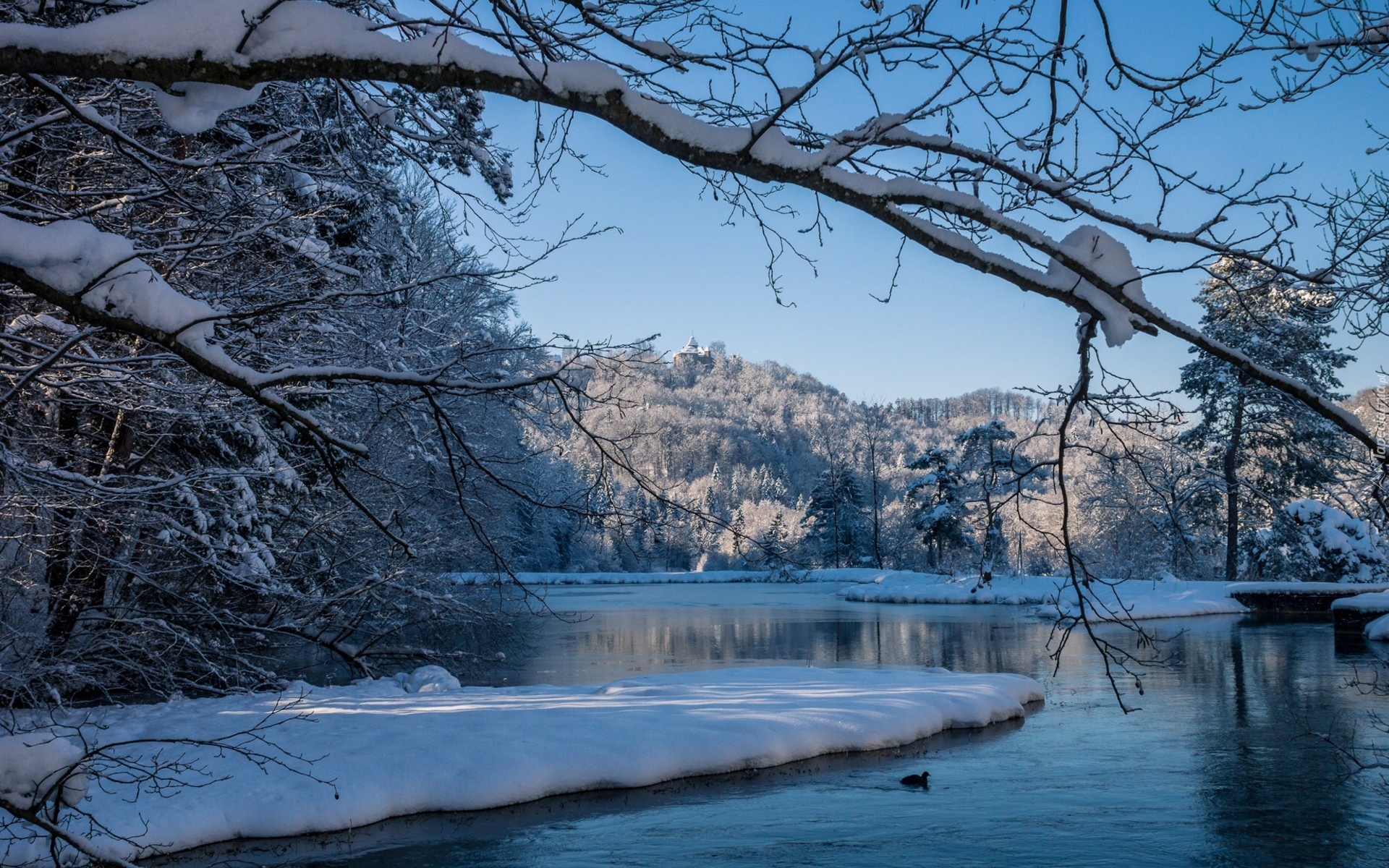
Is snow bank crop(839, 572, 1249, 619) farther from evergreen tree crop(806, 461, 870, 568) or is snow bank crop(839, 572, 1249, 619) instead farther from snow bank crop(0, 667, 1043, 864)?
evergreen tree crop(806, 461, 870, 568)

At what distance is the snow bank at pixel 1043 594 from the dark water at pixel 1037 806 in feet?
43.5

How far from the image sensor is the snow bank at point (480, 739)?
7.59 meters

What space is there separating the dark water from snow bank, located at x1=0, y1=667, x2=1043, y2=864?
8.8 inches

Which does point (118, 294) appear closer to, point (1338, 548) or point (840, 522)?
point (1338, 548)

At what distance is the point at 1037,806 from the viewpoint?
8.61 metres

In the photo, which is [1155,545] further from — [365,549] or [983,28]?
[983,28]

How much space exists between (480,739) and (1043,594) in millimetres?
30877

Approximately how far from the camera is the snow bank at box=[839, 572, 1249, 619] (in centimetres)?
2938

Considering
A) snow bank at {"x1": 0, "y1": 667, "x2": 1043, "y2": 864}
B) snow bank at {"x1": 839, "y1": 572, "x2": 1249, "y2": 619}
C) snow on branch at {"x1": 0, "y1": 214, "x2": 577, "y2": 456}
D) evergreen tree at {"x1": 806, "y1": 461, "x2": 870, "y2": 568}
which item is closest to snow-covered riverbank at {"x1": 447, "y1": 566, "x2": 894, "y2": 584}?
evergreen tree at {"x1": 806, "y1": 461, "x2": 870, "y2": 568}

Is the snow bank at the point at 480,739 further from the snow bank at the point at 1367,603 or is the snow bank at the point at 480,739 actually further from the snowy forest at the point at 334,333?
the snow bank at the point at 1367,603

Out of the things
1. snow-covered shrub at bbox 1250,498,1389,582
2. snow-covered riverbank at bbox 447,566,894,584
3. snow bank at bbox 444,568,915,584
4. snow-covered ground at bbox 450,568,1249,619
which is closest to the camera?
snow-covered ground at bbox 450,568,1249,619

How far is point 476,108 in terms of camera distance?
8078 mm

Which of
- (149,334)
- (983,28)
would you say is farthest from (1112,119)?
(149,334)

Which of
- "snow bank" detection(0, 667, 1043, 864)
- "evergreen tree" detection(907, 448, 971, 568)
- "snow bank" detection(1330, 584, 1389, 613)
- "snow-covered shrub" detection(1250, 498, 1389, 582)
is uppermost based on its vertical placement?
"evergreen tree" detection(907, 448, 971, 568)
